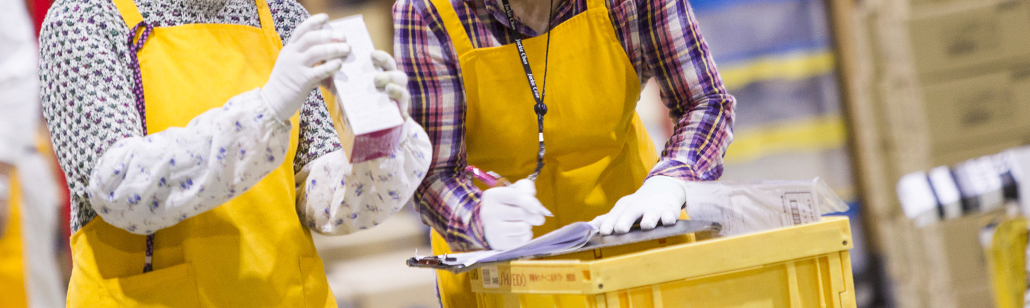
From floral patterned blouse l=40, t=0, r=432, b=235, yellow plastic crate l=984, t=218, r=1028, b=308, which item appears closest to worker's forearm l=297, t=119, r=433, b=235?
floral patterned blouse l=40, t=0, r=432, b=235

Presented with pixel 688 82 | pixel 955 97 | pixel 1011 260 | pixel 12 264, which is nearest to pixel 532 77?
pixel 688 82

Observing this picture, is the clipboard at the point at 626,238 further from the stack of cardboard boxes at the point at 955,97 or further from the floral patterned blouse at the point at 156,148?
the stack of cardboard boxes at the point at 955,97

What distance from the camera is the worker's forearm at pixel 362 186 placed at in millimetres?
1186

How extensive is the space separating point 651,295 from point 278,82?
0.54 meters

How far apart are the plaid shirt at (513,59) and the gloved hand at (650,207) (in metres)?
0.05

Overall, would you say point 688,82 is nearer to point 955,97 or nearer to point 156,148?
point 156,148

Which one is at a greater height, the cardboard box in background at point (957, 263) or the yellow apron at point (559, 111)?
the yellow apron at point (559, 111)

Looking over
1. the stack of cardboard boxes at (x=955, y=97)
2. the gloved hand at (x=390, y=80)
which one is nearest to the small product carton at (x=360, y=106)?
the gloved hand at (x=390, y=80)

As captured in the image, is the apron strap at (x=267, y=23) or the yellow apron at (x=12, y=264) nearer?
the apron strap at (x=267, y=23)

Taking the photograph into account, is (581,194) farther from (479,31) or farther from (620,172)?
(479,31)

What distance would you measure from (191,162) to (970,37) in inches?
116

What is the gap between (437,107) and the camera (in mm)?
1391

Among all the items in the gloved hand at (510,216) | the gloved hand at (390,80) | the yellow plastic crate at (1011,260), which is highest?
the gloved hand at (390,80)

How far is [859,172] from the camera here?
4379 mm
